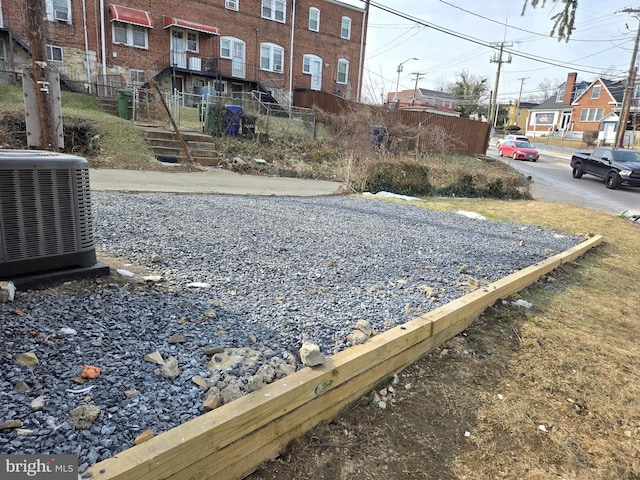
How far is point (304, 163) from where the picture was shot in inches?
640

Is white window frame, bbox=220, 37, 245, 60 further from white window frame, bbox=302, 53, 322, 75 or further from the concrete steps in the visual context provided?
the concrete steps

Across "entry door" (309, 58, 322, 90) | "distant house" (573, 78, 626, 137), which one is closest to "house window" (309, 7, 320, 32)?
"entry door" (309, 58, 322, 90)

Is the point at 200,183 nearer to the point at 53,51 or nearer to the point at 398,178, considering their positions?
the point at 398,178

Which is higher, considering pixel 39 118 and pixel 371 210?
pixel 39 118

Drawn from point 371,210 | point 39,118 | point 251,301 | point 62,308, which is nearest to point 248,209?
point 371,210

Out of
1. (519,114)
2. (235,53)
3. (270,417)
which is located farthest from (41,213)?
(519,114)

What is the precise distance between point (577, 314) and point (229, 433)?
3679 millimetres

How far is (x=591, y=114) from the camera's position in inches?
2136

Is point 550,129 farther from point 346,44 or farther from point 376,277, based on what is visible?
point 376,277

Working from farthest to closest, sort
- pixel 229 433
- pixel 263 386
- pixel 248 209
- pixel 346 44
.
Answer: pixel 346 44 → pixel 248 209 → pixel 263 386 → pixel 229 433

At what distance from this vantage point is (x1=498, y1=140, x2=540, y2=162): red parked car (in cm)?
3017

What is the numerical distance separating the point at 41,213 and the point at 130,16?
25145 millimetres

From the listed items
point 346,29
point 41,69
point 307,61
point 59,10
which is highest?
point 346,29

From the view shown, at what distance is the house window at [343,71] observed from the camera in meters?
32.7
